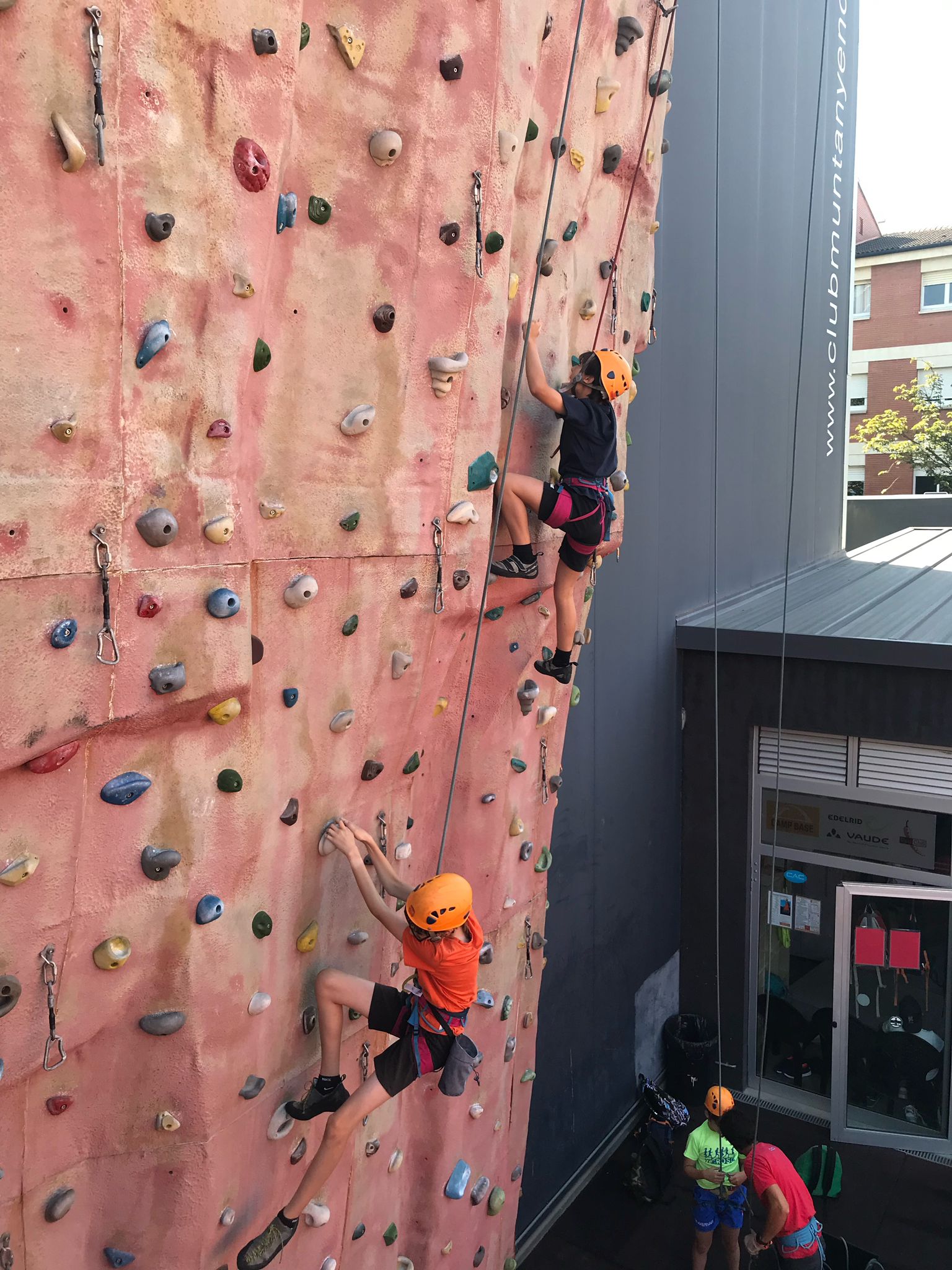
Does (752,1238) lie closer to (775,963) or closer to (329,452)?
(775,963)

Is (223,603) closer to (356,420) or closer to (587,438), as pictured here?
(356,420)

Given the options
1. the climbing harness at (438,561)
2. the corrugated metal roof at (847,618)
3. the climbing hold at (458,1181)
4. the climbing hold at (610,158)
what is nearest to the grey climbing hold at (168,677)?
the climbing harness at (438,561)

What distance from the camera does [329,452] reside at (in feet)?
7.51

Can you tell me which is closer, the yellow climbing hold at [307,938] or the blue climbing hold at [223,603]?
the blue climbing hold at [223,603]

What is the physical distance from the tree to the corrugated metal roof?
12.1 metres

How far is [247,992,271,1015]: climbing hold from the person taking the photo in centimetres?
239

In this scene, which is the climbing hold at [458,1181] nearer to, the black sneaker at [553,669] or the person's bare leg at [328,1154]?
the person's bare leg at [328,1154]

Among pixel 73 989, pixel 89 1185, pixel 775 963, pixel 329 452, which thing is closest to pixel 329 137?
pixel 329 452

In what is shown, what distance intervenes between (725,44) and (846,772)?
490cm

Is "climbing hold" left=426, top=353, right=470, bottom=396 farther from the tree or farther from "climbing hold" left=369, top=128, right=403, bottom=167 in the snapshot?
the tree

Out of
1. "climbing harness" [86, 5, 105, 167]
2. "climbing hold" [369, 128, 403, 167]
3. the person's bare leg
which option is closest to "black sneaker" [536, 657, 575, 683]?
the person's bare leg

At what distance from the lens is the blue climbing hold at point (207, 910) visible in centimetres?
220

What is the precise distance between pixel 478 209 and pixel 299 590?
106 cm

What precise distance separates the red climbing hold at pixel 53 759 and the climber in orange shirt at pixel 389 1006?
84 cm
